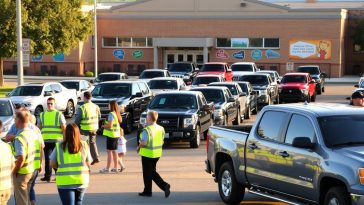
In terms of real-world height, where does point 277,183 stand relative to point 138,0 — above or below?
below

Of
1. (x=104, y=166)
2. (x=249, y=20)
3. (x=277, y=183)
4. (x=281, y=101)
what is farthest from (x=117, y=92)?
(x=249, y=20)

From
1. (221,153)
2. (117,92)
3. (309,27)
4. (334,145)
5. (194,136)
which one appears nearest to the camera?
(334,145)

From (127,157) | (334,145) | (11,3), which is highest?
(11,3)

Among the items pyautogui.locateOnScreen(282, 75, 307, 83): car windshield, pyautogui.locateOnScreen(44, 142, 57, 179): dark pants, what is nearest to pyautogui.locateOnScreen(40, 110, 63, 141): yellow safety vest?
pyautogui.locateOnScreen(44, 142, 57, 179): dark pants

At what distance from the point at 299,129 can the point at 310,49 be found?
191 feet

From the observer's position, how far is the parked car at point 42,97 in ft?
97.4

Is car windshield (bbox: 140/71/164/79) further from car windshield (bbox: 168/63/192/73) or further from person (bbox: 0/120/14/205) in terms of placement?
A: person (bbox: 0/120/14/205)

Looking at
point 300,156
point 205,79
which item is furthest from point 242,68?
point 300,156

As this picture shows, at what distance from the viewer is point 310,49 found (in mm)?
68250

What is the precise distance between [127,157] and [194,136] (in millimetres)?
2564

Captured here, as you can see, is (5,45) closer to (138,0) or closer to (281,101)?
(281,101)

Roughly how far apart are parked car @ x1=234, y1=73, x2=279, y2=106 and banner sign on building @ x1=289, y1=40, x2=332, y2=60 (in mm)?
30986

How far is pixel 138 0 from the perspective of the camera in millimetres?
71188

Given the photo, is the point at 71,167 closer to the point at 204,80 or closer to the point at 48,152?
the point at 48,152
